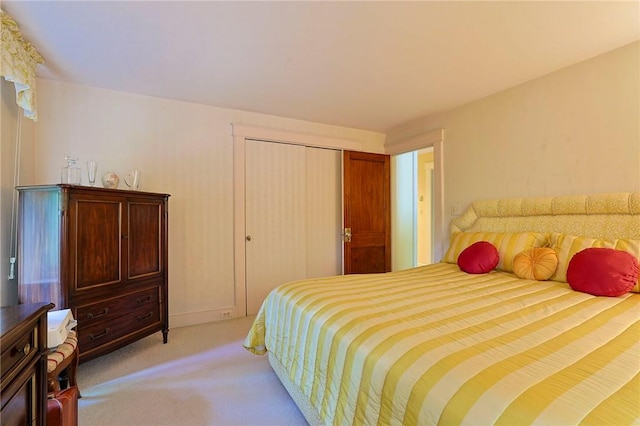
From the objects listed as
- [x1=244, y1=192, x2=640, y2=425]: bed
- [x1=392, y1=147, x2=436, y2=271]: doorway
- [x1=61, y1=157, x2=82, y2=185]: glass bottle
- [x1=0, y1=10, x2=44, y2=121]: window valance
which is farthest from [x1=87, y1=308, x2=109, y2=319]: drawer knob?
[x1=392, y1=147, x2=436, y2=271]: doorway

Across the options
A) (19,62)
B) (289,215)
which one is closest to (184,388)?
(289,215)

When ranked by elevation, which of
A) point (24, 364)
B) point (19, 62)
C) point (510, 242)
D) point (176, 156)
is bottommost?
point (24, 364)

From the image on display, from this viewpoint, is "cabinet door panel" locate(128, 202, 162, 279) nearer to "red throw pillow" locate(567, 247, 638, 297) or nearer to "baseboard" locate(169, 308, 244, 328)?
"baseboard" locate(169, 308, 244, 328)

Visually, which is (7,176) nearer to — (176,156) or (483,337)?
(176,156)

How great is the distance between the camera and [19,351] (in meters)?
0.90

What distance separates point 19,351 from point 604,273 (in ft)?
Result: 8.95

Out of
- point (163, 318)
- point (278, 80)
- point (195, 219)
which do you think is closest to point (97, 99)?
point (195, 219)

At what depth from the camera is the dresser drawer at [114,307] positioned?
6.40ft

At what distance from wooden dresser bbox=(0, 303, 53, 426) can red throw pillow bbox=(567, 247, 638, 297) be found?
2.63m

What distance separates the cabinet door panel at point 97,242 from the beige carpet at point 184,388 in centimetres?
67

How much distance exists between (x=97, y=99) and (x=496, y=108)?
3772mm

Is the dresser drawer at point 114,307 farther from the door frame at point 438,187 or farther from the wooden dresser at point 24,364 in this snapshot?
the door frame at point 438,187

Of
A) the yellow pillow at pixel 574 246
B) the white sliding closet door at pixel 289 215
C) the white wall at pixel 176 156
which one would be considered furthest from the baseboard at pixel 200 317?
the yellow pillow at pixel 574 246

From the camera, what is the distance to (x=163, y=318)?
254 cm
